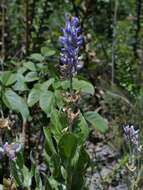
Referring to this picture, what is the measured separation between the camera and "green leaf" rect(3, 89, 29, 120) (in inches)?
100

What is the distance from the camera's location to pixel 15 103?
2.57m

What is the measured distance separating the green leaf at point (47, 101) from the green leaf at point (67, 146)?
32 cm

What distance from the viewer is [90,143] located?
12.7 ft

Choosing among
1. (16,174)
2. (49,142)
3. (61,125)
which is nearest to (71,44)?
(61,125)

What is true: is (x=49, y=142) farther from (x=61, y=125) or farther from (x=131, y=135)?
(x=131, y=135)

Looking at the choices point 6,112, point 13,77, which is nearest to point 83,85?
point 13,77

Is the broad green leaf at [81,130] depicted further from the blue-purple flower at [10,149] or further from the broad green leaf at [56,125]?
the blue-purple flower at [10,149]

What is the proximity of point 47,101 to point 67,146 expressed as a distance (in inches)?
15.6

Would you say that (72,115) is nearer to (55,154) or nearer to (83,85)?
(55,154)

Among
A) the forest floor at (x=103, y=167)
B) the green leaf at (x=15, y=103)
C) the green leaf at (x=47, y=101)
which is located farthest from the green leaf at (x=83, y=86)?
the forest floor at (x=103, y=167)

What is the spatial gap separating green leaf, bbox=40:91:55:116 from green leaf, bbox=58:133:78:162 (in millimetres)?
321

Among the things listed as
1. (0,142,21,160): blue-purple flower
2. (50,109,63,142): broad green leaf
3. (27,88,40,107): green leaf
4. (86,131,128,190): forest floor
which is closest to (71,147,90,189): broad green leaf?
(50,109,63,142): broad green leaf

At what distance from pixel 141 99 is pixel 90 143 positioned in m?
0.75

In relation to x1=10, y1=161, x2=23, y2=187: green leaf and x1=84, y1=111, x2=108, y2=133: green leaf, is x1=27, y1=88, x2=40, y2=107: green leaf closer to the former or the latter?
x1=84, y1=111, x2=108, y2=133: green leaf
